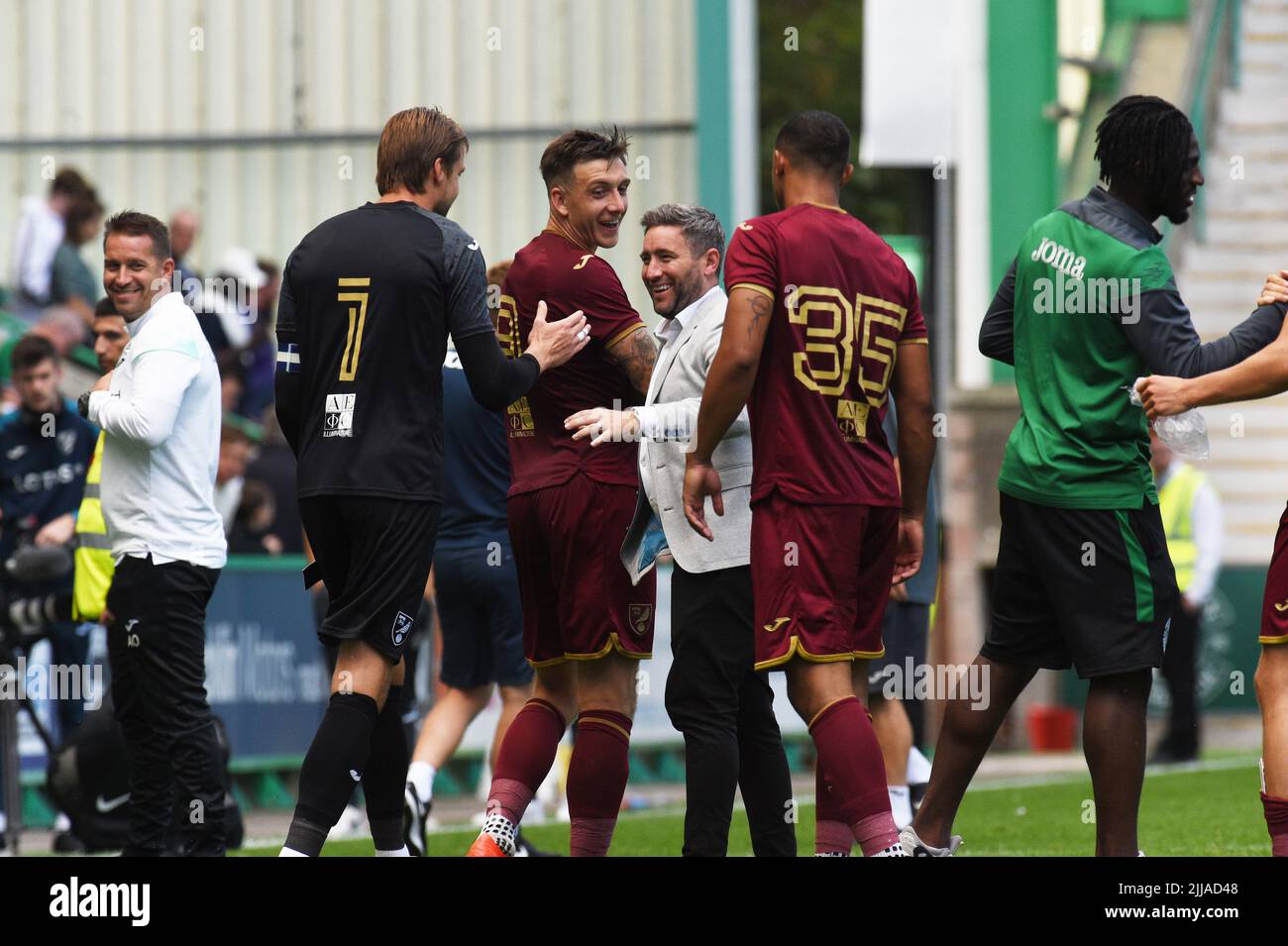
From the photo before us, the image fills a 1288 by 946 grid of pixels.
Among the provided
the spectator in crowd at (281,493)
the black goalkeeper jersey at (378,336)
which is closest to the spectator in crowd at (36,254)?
the spectator in crowd at (281,493)

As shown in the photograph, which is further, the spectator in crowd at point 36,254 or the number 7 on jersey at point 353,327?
the spectator in crowd at point 36,254

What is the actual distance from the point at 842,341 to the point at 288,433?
1686mm

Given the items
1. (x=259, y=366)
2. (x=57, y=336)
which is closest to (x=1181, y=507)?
(x=259, y=366)

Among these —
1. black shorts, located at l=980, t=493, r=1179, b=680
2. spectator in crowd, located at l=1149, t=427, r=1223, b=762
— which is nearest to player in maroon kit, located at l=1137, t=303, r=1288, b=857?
black shorts, located at l=980, t=493, r=1179, b=680

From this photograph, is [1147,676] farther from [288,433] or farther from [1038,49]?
[1038,49]

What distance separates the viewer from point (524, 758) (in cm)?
645

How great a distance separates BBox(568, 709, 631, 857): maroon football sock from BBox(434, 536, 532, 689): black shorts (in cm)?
Result: 192

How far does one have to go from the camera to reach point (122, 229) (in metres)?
7.20

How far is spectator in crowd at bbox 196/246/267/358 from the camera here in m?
16.2

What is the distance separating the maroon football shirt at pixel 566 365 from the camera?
20.7ft

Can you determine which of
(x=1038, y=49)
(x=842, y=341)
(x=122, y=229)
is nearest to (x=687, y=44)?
(x=1038, y=49)

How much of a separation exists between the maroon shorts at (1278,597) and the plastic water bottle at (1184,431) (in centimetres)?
30

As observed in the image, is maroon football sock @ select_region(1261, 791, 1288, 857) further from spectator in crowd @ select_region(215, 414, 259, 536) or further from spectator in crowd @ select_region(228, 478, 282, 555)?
spectator in crowd @ select_region(228, 478, 282, 555)

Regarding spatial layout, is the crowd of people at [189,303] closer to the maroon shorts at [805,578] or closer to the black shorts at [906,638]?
the black shorts at [906,638]
